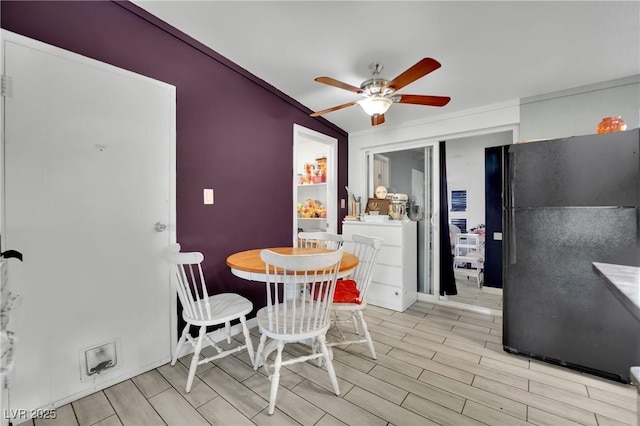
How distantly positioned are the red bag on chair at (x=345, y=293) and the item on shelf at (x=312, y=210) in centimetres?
165

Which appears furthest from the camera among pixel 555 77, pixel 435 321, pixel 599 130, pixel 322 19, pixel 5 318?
pixel 435 321

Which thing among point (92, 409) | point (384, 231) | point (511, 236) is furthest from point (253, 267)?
point (511, 236)

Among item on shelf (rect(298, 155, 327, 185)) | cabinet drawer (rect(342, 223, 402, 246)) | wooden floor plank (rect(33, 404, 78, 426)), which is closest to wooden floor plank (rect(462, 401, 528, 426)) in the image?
cabinet drawer (rect(342, 223, 402, 246))

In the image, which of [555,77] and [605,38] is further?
[555,77]

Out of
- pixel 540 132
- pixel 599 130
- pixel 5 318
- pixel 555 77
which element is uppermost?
pixel 555 77

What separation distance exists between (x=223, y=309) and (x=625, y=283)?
2.02 metres

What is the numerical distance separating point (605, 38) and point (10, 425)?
14.0 ft

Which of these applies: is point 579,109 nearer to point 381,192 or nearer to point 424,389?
point 381,192

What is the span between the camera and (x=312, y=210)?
12.6ft

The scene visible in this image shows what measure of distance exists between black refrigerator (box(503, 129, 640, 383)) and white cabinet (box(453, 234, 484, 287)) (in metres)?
2.23

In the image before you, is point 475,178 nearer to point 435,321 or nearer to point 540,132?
point 540,132

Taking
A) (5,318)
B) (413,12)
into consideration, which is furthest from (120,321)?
(413,12)

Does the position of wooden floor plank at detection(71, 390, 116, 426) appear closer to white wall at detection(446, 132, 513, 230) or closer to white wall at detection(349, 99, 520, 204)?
white wall at detection(349, 99, 520, 204)

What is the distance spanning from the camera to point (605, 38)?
1.81m
